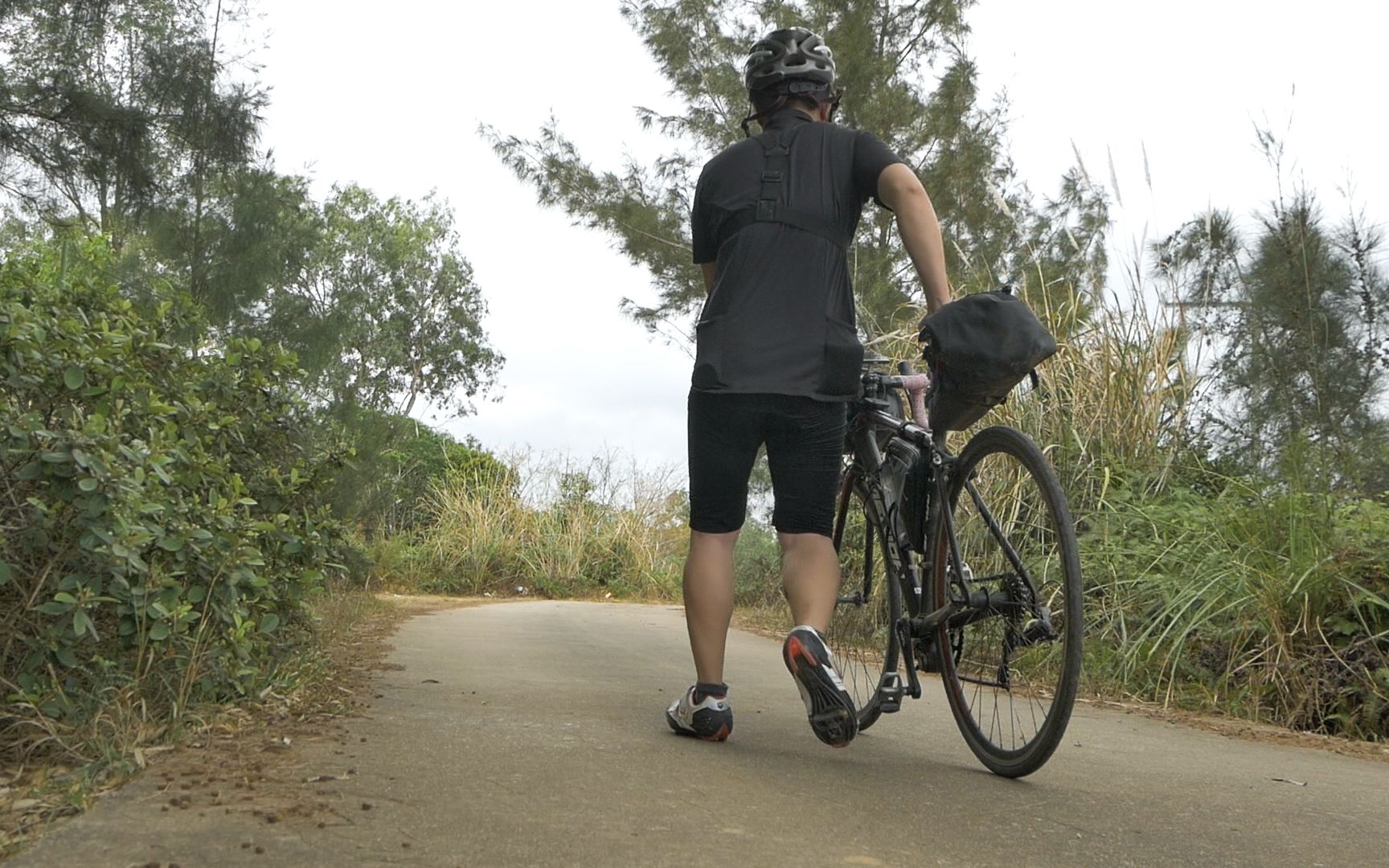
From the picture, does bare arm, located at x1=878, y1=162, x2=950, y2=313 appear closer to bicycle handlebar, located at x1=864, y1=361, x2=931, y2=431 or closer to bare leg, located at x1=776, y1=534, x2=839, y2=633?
bicycle handlebar, located at x1=864, y1=361, x2=931, y2=431

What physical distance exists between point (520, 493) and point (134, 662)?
48.7ft

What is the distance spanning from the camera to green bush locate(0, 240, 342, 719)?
3.03 meters

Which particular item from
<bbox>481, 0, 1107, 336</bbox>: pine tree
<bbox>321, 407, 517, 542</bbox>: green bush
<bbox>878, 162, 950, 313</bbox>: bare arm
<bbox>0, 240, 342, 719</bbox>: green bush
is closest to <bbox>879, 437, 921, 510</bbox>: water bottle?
<bbox>878, 162, 950, 313</bbox>: bare arm

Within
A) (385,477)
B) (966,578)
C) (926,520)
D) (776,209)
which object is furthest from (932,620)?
(385,477)

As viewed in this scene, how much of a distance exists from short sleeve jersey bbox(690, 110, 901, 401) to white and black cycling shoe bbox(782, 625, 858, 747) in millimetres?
654

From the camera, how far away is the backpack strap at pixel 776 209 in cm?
352

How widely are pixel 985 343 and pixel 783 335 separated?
55 centimetres

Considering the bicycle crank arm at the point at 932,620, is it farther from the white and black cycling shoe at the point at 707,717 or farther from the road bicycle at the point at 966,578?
the white and black cycling shoe at the point at 707,717

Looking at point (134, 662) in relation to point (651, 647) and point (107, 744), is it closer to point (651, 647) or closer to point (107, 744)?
point (107, 744)

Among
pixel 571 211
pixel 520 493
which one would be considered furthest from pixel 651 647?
pixel 520 493

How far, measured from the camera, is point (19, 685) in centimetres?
308

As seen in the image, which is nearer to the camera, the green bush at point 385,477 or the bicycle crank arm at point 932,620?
the bicycle crank arm at point 932,620

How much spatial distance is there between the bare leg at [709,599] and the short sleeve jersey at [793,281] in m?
0.48

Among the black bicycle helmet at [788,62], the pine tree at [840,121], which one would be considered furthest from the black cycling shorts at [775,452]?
the pine tree at [840,121]
